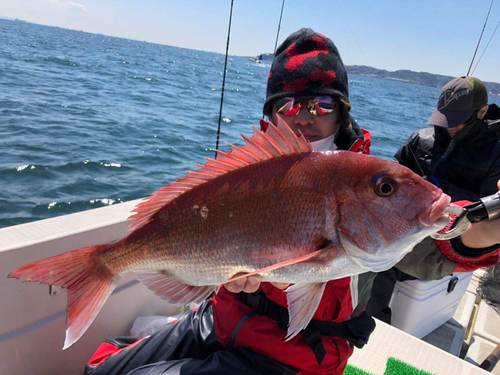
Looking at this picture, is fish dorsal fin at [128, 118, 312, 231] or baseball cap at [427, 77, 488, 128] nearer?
fish dorsal fin at [128, 118, 312, 231]

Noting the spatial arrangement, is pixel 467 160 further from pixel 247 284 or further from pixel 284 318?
pixel 247 284

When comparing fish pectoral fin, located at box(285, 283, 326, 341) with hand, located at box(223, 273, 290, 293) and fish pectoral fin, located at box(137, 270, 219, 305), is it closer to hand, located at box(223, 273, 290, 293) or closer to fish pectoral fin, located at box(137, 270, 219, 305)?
hand, located at box(223, 273, 290, 293)

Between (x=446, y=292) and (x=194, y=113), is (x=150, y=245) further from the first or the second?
(x=194, y=113)

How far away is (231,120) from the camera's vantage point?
1506cm

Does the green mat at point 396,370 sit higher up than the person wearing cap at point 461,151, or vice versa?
the person wearing cap at point 461,151

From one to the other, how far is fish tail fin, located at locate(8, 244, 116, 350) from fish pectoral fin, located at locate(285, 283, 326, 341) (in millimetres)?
805

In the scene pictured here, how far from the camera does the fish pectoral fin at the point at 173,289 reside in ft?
5.41

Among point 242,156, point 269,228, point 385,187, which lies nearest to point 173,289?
point 269,228

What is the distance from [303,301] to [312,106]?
118 cm

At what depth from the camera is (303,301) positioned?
4.62ft

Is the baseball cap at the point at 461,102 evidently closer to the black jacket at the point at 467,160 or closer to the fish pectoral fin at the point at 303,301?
the black jacket at the point at 467,160

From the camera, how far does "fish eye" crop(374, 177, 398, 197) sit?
1305mm

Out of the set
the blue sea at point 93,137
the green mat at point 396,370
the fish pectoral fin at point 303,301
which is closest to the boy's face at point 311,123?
the fish pectoral fin at point 303,301

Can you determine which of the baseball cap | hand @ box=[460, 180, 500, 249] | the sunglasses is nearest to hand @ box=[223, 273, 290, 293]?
hand @ box=[460, 180, 500, 249]
